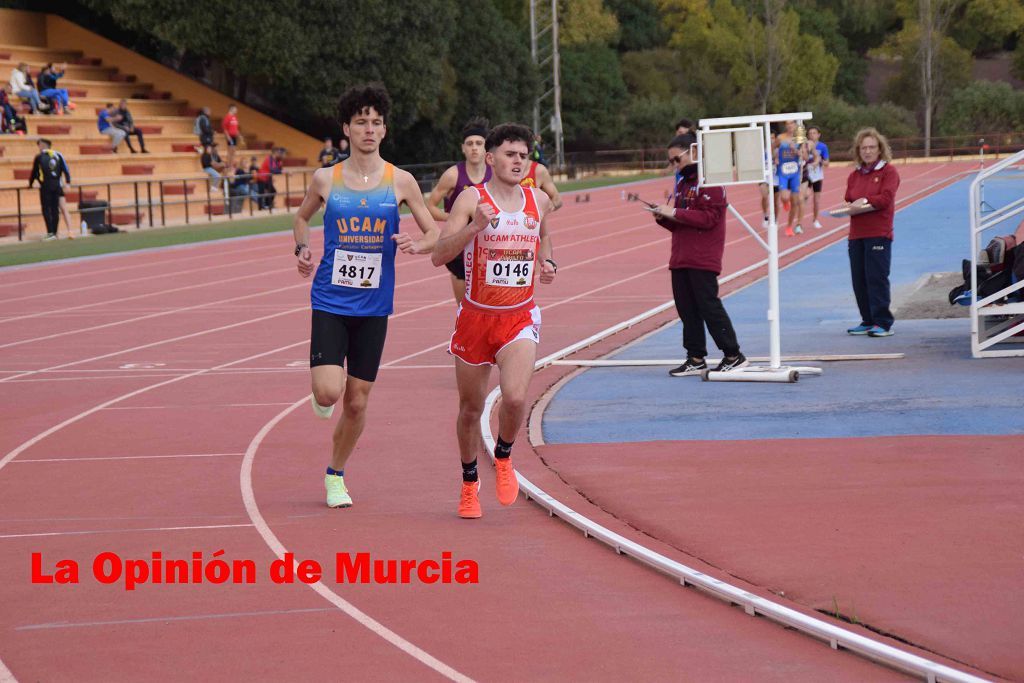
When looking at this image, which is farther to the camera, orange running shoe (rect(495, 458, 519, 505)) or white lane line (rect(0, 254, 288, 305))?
white lane line (rect(0, 254, 288, 305))

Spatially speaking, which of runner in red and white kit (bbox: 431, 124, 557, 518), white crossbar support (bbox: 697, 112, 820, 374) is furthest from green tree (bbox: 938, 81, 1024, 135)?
runner in red and white kit (bbox: 431, 124, 557, 518)

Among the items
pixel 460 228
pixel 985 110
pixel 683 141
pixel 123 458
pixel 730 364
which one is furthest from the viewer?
pixel 985 110

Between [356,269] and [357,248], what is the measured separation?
11cm

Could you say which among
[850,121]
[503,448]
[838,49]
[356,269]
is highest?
[838,49]

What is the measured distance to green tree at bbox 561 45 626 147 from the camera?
70375 millimetres

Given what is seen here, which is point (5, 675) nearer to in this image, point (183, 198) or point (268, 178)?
point (183, 198)

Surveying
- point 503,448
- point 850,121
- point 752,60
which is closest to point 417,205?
point 503,448

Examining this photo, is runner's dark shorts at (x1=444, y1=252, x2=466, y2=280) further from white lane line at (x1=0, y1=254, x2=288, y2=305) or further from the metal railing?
the metal railing

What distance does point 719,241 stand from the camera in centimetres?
1205

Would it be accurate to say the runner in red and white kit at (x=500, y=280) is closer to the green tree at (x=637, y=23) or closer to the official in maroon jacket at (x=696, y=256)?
the official in maroon jacket at (x=696, y=256)

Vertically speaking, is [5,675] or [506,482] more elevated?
[506,482]

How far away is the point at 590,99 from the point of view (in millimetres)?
70250

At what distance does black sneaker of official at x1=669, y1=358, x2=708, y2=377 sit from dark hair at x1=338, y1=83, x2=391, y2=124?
5.30m

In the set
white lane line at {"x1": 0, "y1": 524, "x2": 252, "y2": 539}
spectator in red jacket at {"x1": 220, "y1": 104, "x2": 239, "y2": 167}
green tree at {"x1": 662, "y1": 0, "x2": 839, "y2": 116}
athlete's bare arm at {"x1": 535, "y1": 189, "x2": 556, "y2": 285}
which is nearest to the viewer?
white lane line at {"x1": 0, "y1": 524, "x2": 252, "y2": 539}
